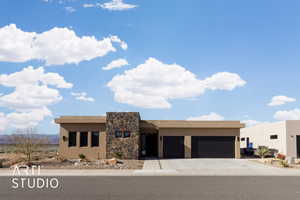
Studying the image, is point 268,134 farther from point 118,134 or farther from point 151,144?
point 118,134

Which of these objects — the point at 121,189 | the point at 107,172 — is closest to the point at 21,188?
the point at 121,189

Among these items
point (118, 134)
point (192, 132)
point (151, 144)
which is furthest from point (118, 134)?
point (192, 132)

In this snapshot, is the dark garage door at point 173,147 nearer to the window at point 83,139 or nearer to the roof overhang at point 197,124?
the roof overhang at point 197,124

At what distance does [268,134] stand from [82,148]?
974 inches

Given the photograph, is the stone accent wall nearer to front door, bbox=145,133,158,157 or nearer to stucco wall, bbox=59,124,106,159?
stucco wall, bbox=59,124,106,159

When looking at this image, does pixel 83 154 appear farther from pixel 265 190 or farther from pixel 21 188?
pixel 265 190

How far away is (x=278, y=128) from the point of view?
3875cm

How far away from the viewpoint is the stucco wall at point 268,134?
37156mm

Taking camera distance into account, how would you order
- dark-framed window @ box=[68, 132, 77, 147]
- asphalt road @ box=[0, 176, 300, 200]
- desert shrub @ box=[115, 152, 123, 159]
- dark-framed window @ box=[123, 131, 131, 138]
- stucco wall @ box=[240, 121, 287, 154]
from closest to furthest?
asphalt road @ box=[0, 176, 300, 200] → desert shrub @ box=[115, 152, 123, 159] → dark-framed window @ box=[123, 131, 131, 138] → dark-framed window @ box=[68, 132, 77, 147] → stucco wall @ box=[240, 121, 287, 154]

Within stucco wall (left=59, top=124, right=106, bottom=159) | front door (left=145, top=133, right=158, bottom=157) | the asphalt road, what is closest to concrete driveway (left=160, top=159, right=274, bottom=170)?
the asphalt road

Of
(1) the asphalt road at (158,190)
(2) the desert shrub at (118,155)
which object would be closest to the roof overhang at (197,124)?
(2) the desert shrub at (118,155)

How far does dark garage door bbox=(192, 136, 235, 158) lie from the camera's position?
33.7 metres

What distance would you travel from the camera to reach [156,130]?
34281mm

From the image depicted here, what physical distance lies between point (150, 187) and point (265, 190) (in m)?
5.01
